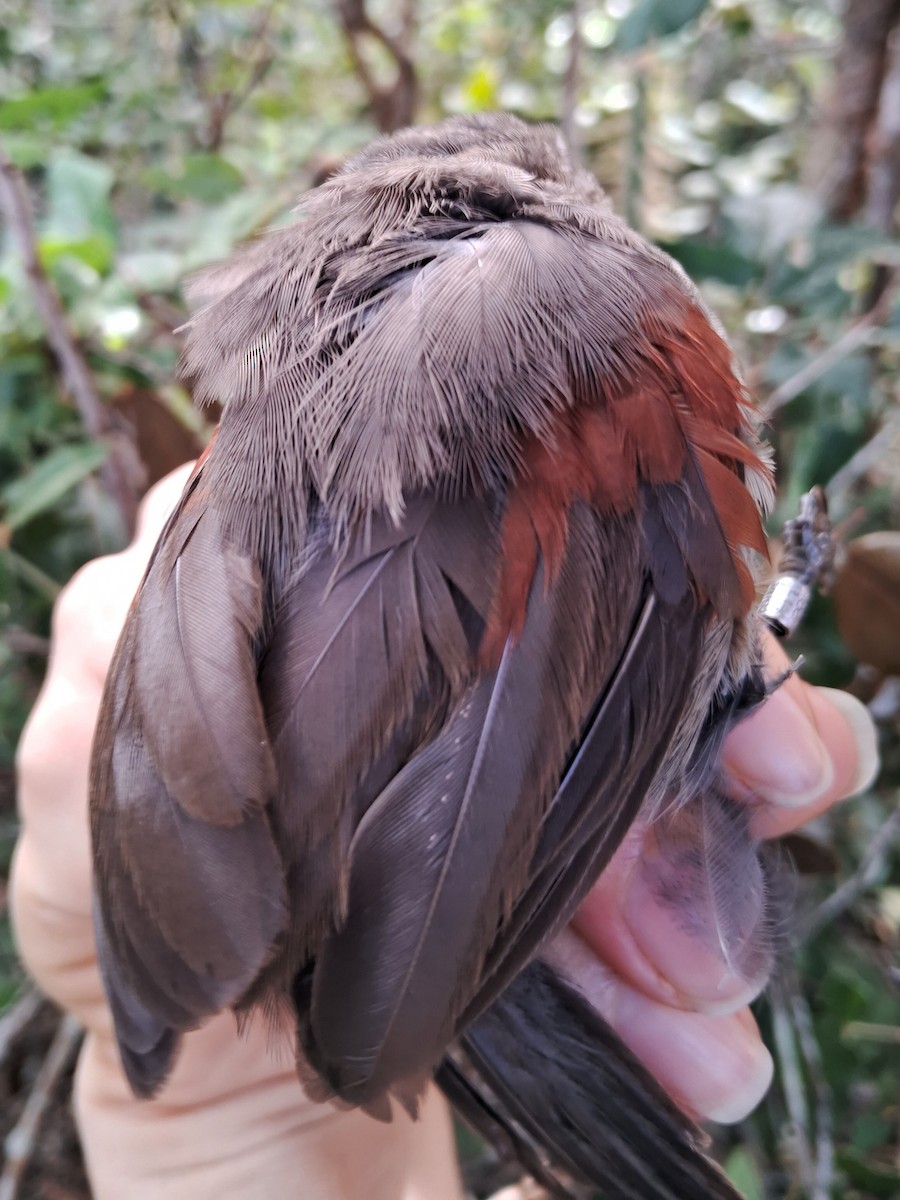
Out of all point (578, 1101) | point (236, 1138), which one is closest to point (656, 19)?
point (578, 1101)

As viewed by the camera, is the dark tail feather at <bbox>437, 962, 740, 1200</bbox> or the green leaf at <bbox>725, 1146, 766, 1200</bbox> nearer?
the dark tail feather at <bbox>437, 962, 740, 1200</bbox>

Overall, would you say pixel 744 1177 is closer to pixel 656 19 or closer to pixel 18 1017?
pixel 18 1017

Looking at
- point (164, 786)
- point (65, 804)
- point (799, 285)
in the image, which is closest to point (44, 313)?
point (65, 804)

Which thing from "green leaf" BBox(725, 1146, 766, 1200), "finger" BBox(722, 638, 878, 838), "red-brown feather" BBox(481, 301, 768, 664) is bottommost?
"green leaf" BBox(725, 1146, 766, 1200)

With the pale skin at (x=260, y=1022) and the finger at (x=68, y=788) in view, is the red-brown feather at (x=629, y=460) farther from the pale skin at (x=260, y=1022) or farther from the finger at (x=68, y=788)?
the finger at (x=68, y=788)

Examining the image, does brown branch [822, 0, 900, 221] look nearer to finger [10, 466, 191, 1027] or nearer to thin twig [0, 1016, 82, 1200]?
finger [10, 466, 191, 1027]

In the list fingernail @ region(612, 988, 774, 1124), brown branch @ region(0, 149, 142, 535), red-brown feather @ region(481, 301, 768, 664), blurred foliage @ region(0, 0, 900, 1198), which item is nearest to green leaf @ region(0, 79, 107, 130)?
blurred foliage @ region(0, 0, 900, 1198)

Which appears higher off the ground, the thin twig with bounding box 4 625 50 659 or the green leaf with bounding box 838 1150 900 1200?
the thin twig with bounding box 4 625 50 659
